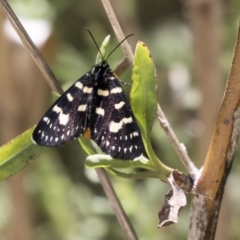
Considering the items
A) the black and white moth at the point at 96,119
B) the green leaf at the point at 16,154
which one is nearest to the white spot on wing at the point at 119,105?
the black and white moth at the point at 96,119

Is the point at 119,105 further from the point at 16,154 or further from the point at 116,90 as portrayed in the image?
the point at 16,154

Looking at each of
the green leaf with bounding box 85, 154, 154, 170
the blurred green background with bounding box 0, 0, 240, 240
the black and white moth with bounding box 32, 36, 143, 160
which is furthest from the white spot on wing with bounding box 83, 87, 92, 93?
the green leaf with bounding box 85, 154, 154, 170

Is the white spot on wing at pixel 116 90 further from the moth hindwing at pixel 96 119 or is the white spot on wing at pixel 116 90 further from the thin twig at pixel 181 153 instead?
the thin twig at pixel 181 153

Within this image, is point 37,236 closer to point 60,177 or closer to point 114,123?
point 60,177

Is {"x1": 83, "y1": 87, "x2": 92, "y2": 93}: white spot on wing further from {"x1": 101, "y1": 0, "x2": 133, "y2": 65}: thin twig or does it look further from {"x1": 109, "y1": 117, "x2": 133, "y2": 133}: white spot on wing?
{"x1": 101, "y1": 0, "x2": 133, "y2": 65}: thin twig

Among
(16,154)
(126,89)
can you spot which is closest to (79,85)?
(16,154)

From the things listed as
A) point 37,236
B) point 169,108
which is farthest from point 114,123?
point 37,236
